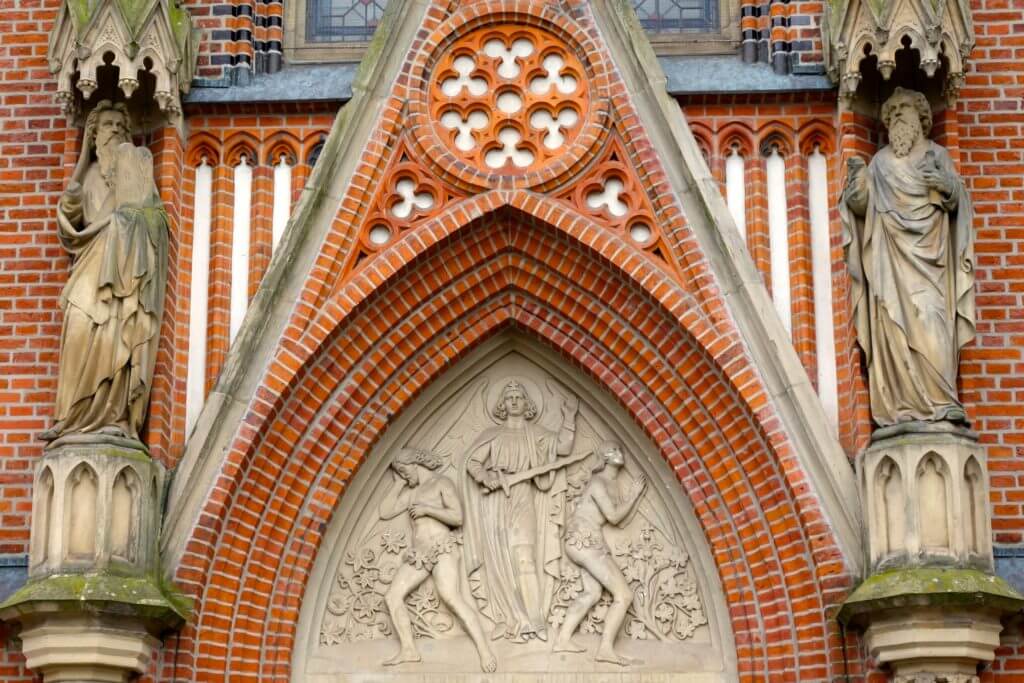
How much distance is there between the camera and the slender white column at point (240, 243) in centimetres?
1427

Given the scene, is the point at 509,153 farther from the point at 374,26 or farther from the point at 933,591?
the point at 933,591

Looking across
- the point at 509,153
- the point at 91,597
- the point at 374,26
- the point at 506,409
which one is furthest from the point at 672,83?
the point at 91,597

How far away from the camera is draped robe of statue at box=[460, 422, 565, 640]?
1424 cm

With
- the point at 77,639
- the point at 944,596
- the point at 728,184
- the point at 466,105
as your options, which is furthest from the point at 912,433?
the point at 77,639

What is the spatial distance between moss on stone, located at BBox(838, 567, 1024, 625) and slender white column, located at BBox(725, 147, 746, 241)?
2650 millimetres

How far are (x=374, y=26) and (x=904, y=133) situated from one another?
3.95m

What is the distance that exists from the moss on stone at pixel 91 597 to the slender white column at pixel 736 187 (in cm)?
443

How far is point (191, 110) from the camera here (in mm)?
14625

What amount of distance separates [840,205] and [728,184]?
37.4 inches

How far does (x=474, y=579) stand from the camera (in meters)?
14.3

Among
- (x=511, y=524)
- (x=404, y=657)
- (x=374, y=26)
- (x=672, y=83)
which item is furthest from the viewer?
(x=374, y=26)

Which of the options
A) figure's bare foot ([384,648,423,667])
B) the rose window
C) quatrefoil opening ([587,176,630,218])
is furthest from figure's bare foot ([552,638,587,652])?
the rose window

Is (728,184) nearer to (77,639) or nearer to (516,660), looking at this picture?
(516,660)

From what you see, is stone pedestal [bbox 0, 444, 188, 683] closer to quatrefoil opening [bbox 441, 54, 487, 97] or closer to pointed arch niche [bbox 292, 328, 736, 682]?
pointed arch niche [bbox 292, 328, 736, 682]
